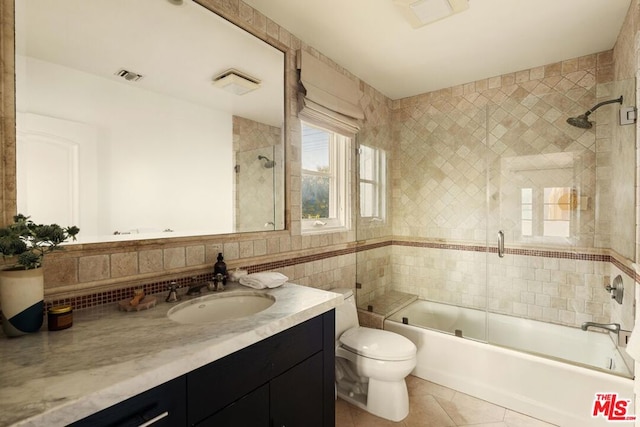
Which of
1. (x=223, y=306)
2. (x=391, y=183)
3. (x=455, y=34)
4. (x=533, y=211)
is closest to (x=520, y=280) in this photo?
(x=533, y=211)

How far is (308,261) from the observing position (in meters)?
2.21

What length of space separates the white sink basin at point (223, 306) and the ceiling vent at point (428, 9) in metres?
1.81

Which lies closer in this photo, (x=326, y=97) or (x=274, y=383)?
(x=274, y=383)

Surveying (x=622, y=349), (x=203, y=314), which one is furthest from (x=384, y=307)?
(x=203, y=314)

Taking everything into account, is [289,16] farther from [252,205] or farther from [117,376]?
[117,376]

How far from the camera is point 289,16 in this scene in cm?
192

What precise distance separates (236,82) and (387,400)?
85.6 inches

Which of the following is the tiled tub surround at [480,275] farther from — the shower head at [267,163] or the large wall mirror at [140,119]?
the shower head at [267,163]

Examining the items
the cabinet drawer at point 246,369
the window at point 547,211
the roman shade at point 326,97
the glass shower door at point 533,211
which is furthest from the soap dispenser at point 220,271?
the window at point 547,211

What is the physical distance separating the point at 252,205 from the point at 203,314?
2.33 ft

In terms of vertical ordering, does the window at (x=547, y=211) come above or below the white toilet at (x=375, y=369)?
above

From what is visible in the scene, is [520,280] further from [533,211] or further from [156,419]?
[156,419]

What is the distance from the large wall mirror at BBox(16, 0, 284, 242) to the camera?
1097mm

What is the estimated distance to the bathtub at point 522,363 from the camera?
1.81 m
